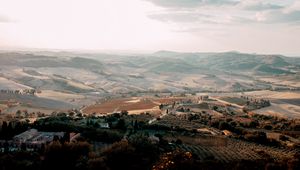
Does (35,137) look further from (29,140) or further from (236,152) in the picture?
(236,152)

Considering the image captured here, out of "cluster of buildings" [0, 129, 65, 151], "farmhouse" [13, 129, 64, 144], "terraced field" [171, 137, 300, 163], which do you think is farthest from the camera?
"farmhouse" [13, 129, 64, 144]

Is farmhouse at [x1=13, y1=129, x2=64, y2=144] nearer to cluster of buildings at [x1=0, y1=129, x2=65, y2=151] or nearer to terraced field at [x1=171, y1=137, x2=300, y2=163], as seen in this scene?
cluster of buildings at [x1=0, y1=129, x2=65, y2=151]

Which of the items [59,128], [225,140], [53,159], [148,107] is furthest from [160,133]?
[148,107]

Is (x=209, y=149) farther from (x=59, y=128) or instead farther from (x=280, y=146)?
(x=59, y=128)

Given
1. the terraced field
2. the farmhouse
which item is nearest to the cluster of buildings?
the farmhouse

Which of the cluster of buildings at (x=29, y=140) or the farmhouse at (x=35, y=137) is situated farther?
the farmhouse at (x=35, y=137)

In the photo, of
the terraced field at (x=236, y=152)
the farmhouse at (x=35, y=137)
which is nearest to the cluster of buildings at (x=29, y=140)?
the farmhouse at (x=35, y=137)

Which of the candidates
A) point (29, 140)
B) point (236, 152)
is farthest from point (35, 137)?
point (236, 152)

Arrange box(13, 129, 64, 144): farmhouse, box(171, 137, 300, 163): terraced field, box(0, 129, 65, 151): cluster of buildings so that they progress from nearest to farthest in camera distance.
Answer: box(171, 137, 300, 163): terraced field < box(0, 129, 65, 151): cluster of buildings < box(13, 129, 64, 144): farmhouse

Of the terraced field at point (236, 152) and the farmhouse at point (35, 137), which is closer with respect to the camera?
the terraced field at point (236, 152)

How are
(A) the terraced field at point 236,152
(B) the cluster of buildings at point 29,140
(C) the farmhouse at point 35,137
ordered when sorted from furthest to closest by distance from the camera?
(C) the farmhouse at point 35,137 → (B) the cluster of buildings at point 29,140 → (A) the terraced field at point 236,152

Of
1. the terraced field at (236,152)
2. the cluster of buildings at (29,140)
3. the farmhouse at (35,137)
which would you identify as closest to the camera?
the terraced field at (236,152)

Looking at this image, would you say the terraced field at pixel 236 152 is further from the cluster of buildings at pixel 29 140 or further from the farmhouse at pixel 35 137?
the cluster of buildings at pixel 29 140
